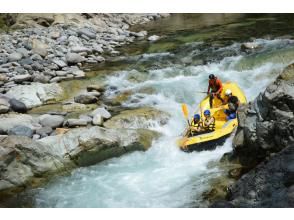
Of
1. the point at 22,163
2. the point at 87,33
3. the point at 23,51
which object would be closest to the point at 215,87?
the point at 22,163

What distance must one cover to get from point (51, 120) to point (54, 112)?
78 centimetres

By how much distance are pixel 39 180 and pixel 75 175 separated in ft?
2.19

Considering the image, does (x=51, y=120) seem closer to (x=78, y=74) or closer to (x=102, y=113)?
(x=102, y=113)

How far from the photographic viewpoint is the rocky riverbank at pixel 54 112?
26.4 feet

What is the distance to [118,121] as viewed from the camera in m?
10.5

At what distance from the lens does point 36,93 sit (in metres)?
12.4

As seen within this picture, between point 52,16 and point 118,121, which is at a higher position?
point 52,16

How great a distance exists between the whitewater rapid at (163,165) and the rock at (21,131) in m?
1.81

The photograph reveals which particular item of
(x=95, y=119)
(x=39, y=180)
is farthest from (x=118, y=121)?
(x=39, y=180)

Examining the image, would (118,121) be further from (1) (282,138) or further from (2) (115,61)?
(2) (115,61)

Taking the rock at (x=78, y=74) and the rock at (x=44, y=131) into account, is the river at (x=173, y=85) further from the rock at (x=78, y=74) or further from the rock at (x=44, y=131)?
the rock at (x=44, y=131)

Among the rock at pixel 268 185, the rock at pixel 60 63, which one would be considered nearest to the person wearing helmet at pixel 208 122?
the rock at pixel 268 185

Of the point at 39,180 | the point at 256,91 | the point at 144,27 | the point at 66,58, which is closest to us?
the point at 39,180

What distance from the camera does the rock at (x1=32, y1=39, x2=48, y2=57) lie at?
15.7m
